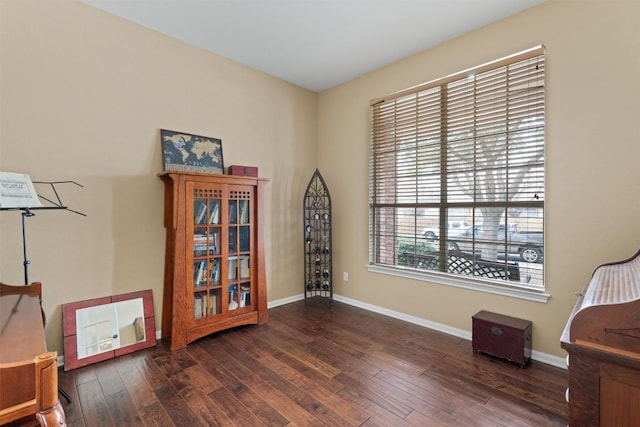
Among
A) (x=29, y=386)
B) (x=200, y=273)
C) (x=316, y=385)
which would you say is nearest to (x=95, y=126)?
(x=200, y=273)

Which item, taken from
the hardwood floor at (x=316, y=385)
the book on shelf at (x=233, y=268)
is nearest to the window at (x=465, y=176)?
the hardwood floor at (x=316, y=385)

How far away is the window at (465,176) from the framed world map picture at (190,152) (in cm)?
181

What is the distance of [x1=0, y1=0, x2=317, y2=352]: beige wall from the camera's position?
2.21 metres

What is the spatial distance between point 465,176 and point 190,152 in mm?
2727

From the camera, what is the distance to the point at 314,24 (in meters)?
2.70

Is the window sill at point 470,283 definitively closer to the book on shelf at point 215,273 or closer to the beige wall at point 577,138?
the beige wall at point 577,138

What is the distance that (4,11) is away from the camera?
214cm

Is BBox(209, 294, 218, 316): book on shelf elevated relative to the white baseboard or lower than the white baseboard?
elevated

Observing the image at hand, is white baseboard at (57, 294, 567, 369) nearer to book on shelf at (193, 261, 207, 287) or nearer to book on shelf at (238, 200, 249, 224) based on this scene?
book on shelf at (193, 261, 207, 287)

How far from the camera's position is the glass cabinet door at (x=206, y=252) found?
9.20ft

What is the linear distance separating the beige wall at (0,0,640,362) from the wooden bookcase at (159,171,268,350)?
1.14 ft

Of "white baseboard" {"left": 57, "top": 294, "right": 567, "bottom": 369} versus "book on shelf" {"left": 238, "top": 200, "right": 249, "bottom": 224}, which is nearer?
"white baseboard" {"left": 57, "top": 294, "right": 567, "bottom": 369}

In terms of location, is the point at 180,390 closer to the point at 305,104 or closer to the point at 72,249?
the point at 72,249

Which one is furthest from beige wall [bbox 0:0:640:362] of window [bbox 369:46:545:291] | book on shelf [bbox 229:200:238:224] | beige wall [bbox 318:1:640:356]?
book on shelf [bbox 229:200:238:224]
